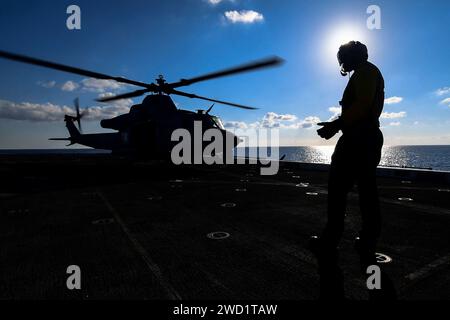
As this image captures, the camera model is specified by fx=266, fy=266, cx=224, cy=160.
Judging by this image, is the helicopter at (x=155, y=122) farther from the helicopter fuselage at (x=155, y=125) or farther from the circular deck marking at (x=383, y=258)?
the circular deck marking at (x=383, y=258)

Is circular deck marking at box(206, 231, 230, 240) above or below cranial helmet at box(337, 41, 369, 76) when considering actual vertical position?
below

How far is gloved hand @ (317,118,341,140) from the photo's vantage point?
9.75 ft

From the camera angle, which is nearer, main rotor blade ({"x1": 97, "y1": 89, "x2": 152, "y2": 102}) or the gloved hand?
the gloved hand

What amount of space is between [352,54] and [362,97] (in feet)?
2.09

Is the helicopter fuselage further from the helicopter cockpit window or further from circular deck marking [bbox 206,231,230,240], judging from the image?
circular deck marking [bbox 206,231,230,240]

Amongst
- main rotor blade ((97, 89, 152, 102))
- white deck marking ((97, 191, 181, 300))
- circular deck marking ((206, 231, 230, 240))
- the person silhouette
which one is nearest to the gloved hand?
the person silhouette

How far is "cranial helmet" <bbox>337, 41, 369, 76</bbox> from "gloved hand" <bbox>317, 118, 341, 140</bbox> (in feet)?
2.36

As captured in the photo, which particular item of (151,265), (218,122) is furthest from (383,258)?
(218,122)

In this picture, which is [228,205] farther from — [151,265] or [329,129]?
[329,129]

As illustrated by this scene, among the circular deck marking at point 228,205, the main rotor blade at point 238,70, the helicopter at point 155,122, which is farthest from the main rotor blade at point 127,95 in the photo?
the circular deck marking at point 228,205

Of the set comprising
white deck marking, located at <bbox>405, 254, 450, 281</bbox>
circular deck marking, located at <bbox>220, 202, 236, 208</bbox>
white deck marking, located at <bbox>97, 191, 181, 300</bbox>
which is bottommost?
white deck marking, located at <bbox>97, 191, 181, 300</bbox>
